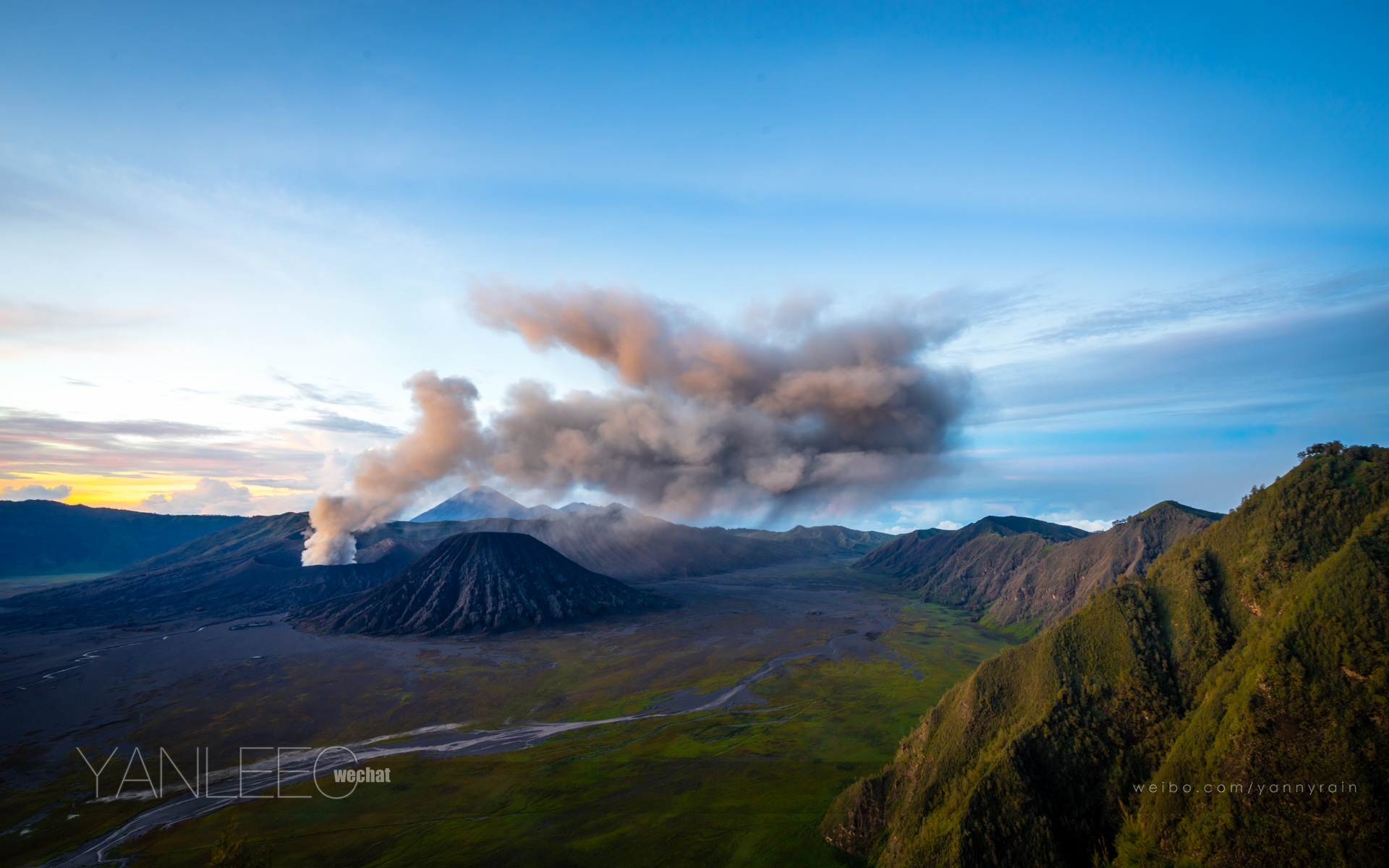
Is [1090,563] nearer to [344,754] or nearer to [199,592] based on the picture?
Result: [344,754]

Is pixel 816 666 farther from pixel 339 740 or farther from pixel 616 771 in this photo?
pixel 339 740

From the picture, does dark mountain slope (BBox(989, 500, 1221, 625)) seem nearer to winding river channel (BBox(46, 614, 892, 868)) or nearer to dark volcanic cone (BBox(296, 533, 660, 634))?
winding river channel (BBox(46, 614, 892, 868))

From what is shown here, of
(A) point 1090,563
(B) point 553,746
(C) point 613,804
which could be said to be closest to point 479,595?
(B) point 553,746

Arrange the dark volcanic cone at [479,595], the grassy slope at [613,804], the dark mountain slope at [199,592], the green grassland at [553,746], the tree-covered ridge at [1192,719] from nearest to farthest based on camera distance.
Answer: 1. the tree-covered ridge at [1192,719]
2. the grassy slope at [613,804]
3. the green grassland at [553,746]
4. the dark volcanic cone at [479,595]
5. the dark mountain slope at [199,592]

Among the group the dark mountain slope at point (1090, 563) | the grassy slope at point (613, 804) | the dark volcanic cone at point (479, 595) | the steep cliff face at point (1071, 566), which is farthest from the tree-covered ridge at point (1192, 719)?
the dark volcanic cone at point (479, 595)

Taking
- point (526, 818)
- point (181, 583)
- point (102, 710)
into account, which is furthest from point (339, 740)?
point (181, 583)

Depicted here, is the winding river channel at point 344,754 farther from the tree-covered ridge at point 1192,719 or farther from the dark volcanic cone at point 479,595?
the dark volcanic cone at point 479,595
